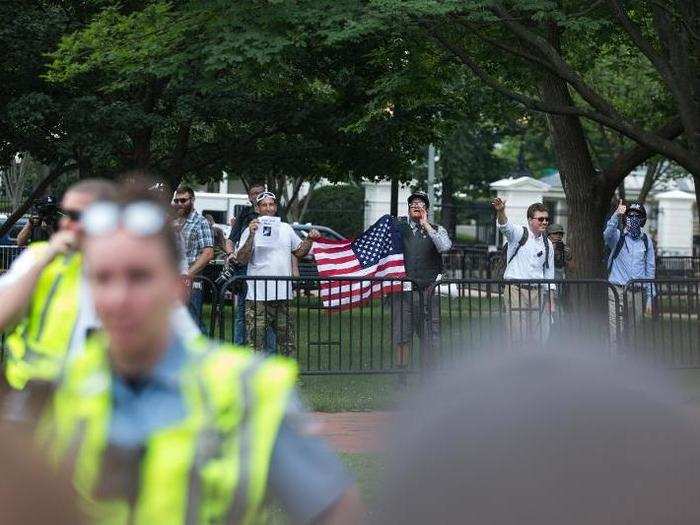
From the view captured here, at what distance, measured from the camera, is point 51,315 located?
4059mm

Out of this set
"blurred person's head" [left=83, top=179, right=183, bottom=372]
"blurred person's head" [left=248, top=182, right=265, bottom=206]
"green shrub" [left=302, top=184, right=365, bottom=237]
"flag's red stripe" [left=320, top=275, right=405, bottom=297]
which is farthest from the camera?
"green shrub" [left=302, top=184, right=365, bottom=237]

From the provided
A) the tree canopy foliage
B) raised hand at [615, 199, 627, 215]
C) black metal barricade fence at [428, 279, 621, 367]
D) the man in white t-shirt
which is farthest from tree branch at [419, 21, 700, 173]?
the man in white t-shirt

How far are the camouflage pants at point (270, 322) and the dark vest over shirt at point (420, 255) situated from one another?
1.35 m

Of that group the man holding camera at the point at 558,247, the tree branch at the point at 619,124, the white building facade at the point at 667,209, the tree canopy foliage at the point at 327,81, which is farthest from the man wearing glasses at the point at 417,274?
the white building facade at the point at 667,209

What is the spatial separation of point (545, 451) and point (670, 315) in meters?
12.1

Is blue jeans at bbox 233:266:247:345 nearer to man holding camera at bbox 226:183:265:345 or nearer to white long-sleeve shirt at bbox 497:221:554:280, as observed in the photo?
man holding camera at bbox 226:183:265:345

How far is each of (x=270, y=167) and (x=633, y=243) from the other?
11672 mm

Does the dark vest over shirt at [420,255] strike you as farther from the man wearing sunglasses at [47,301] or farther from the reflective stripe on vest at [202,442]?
the reflective stripe on vest at [202,442]

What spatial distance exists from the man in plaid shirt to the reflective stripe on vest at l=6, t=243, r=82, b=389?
8.72m

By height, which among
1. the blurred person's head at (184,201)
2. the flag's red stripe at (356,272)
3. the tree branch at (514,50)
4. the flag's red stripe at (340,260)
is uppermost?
the tree branch at (514,50)

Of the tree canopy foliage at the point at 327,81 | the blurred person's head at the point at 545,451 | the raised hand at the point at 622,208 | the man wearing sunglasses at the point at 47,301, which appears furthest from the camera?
the raised hand at the point at 622,208

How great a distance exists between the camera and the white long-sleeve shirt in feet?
44.8

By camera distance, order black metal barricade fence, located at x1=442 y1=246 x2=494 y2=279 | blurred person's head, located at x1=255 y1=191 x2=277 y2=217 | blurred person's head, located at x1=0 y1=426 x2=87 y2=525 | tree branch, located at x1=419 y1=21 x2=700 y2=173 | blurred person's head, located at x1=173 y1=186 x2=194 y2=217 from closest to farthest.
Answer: blurred person's head, located at x1=0 y1=426 x2=87 y2=525 < blurred person's head, located at x1=173 y1=186 x2=194 y2=217 < blurred person's head, located at x1=255 y1=191 x2=277 y2=217 < tree branch, located at x1=419 y1=21 x2=700 y2=173 < black metal barricade fence, located at x1=442 y1=246 x2=494 y2=279

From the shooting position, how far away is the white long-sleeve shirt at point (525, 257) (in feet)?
44.8
